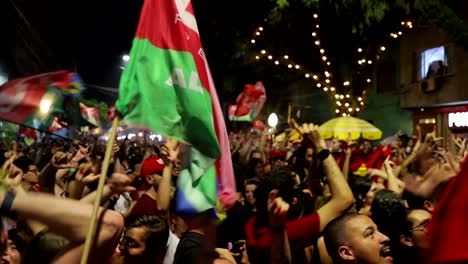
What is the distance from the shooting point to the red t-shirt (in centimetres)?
381

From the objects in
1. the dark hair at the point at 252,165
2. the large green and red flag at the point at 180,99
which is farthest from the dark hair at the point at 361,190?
the dark hair at the point at 252,165

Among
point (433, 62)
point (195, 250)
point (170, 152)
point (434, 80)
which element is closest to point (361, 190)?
point (170, 152)

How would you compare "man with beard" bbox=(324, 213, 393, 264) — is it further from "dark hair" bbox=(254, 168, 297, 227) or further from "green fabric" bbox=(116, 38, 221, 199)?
"green fabric" bbox=(116, 38, 221, 199)

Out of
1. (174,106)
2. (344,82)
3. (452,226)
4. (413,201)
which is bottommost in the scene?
(413,201)

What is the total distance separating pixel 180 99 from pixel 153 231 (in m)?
0.87

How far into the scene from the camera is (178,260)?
11.7 ft

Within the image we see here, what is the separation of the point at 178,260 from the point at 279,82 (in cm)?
3044

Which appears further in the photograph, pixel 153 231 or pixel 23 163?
pixel 23 163

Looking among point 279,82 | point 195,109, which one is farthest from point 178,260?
point 279,82

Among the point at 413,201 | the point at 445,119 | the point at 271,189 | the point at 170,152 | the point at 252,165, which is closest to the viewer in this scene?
the point at 271,189

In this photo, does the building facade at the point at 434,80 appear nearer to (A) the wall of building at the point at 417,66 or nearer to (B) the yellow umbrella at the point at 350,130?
(A) the wall of building at the point at 417,66

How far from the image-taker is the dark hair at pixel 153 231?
3.64m

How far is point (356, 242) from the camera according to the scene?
12.5 ft

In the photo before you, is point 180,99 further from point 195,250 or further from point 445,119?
point 445,119
